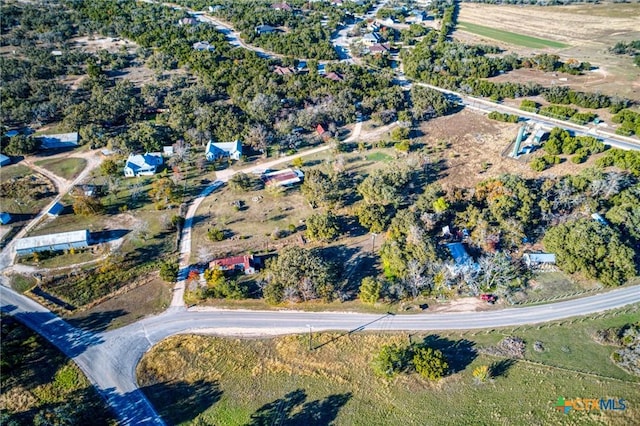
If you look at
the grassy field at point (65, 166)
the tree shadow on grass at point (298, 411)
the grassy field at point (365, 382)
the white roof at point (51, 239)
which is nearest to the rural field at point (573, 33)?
the grassy field at point (365, 382)

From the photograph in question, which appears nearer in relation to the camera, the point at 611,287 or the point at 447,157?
the point at 611,287

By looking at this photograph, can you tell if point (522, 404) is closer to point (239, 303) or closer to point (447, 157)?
point (239, 303)

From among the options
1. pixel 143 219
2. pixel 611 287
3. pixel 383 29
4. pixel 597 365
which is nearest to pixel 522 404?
pixel 597 365

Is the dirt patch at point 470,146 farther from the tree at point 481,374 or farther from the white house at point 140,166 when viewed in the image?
the white house at point 140,166

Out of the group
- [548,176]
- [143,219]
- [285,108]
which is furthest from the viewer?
[285,108]

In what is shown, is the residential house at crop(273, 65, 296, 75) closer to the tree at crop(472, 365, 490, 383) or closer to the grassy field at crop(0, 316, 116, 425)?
the grassy field at crop(0, 316, 116, 425)

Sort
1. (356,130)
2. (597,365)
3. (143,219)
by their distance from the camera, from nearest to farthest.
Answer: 1. (597,365)
2. (143,219)
3. (356,130)

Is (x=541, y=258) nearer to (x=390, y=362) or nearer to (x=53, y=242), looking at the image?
(x=390, y=362)
